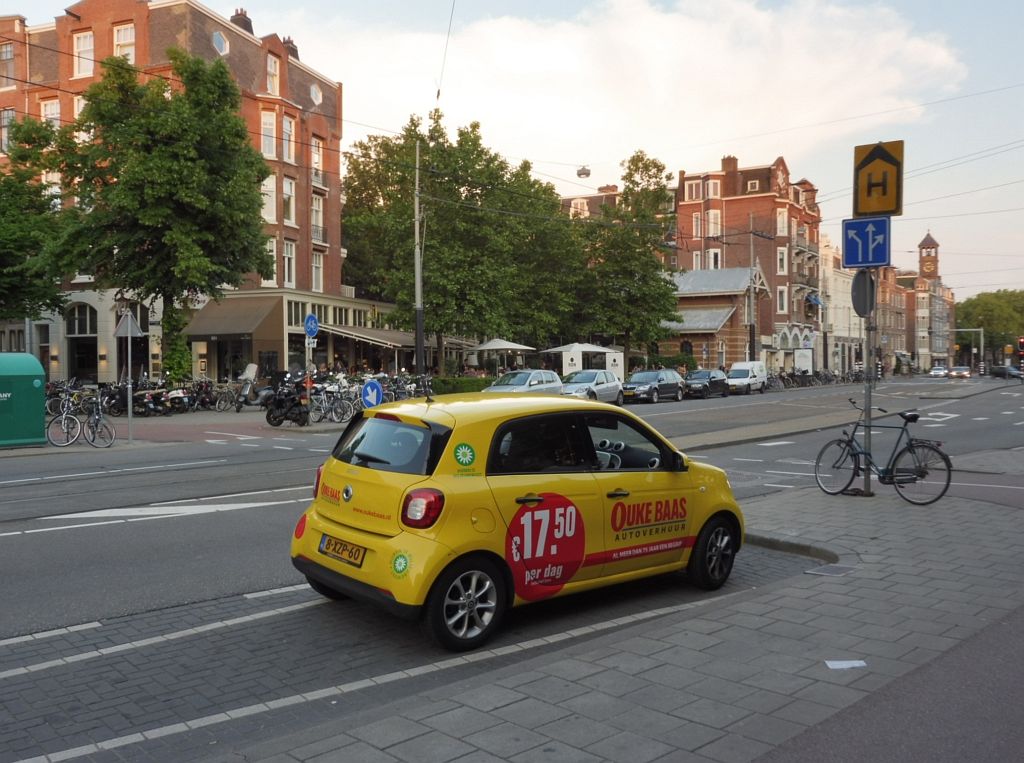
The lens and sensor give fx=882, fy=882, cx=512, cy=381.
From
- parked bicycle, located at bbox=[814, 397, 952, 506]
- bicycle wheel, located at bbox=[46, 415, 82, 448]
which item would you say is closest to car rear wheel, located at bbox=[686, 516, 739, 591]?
parked bicycle, located at bbox=[814, 397, 952, 506]

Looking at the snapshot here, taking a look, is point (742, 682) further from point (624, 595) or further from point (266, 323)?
point (266, 323)

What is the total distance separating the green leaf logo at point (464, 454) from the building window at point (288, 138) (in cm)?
4080

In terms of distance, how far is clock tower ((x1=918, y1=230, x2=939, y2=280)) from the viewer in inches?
5827

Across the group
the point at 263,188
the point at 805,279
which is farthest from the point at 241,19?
the point at 805,279

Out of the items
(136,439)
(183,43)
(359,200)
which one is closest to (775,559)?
(136,439)

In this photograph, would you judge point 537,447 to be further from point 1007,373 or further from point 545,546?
point 1007,373

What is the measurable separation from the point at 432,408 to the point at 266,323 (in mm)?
36720

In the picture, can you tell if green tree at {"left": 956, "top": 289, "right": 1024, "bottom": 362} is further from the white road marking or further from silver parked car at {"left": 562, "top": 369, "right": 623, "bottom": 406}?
the white road marking

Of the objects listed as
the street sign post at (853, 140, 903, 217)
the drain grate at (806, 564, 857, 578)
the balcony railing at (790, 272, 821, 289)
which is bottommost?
the drain grate at (806, 564, 857, 578)

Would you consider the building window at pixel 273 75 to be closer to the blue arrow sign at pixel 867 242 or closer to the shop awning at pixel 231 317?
the shop awning at pixel 231 317

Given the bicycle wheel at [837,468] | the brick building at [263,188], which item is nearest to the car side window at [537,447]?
the bicycle wheel at [837,468]

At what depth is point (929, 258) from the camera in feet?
486

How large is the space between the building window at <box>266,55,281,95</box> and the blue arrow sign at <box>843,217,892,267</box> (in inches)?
1569

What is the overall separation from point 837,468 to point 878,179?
3337 millimetres
